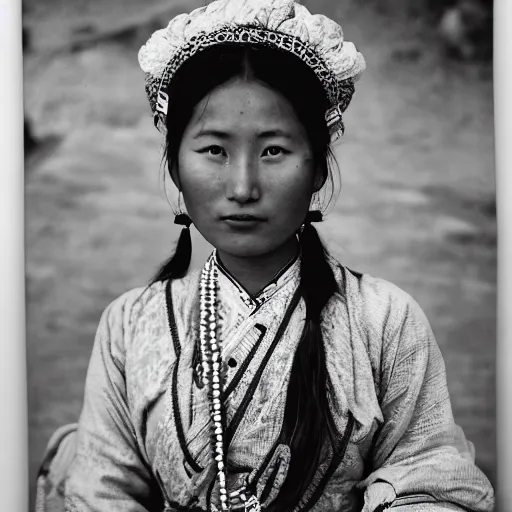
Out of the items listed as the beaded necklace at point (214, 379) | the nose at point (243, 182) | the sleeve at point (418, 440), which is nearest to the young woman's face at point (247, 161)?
the nose at point (243, 182)

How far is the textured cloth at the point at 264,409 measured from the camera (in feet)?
4.76

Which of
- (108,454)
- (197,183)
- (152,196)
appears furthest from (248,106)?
(108,454)

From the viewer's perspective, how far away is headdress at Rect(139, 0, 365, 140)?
4.71 ft

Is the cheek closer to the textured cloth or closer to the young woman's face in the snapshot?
the young woman's face

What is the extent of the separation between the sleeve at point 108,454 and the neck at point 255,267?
26cm

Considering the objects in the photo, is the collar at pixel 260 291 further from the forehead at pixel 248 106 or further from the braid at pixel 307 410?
the forehead at pixel 248 106

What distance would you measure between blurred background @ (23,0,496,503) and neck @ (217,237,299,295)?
114mm

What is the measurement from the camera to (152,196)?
1.57 m

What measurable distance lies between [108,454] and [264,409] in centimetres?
31

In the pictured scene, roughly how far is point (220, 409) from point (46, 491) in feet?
1.30

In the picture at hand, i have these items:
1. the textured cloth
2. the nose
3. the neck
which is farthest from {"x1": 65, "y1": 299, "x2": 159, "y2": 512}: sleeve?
the nose

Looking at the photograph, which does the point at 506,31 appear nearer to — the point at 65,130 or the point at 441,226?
the point at 441,226

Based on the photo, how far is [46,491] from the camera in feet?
5.06

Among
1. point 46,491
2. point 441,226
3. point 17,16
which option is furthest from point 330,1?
point 46,491
